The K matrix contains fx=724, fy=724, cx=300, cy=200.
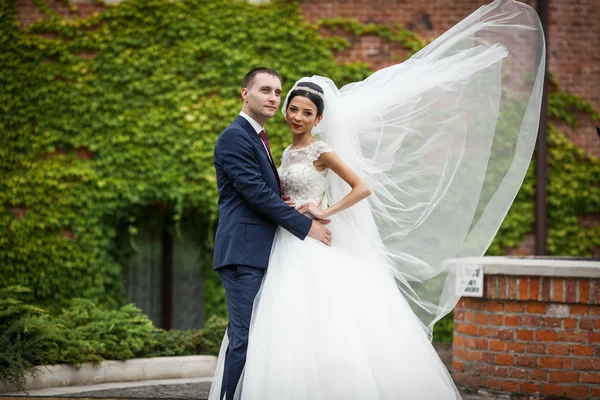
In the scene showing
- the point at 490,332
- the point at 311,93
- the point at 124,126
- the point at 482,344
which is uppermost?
the point at 124,126

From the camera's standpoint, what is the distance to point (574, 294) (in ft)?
17.1

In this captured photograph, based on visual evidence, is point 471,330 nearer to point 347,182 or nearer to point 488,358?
point 488,358

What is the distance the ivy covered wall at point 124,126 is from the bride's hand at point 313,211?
176 inches

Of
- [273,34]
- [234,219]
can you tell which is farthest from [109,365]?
[273,34]

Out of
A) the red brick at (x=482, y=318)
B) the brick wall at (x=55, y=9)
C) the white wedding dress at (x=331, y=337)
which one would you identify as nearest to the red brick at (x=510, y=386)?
the red brick at (x=482, y=318)

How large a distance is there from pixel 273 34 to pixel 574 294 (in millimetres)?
4951

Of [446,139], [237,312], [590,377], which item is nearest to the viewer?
[237,312]

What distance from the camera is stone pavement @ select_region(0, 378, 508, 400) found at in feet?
16.6

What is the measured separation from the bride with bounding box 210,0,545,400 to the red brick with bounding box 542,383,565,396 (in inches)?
46.7

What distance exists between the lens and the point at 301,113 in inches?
163

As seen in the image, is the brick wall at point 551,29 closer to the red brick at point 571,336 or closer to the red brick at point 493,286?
the red brick at point 493,286

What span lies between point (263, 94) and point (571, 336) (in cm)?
294

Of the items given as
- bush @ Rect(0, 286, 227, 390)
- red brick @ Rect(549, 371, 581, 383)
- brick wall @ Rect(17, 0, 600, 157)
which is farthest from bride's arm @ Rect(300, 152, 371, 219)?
brick wall @ Rect(17, 0, 600, 157)

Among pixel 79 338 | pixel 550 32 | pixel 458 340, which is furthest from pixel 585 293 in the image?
pixel 550 32
